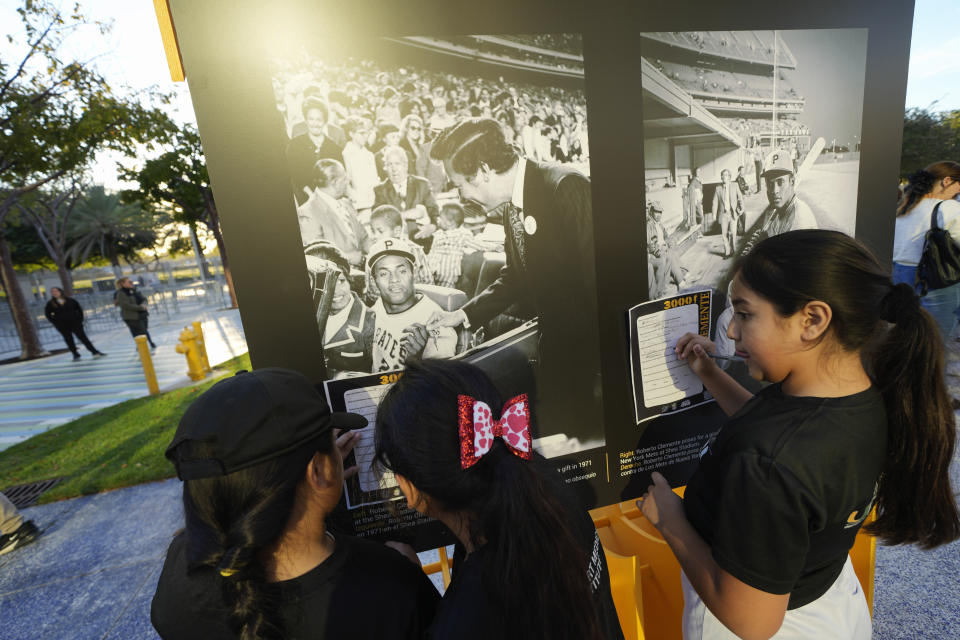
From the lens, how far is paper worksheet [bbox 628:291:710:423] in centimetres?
172

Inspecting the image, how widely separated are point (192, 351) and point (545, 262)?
8.26 meters

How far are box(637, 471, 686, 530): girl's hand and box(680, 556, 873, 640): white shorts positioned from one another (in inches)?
9.8

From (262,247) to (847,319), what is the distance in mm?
1510

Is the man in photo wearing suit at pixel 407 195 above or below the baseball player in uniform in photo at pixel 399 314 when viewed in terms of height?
above

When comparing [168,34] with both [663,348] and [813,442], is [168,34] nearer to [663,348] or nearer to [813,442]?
[663,348]

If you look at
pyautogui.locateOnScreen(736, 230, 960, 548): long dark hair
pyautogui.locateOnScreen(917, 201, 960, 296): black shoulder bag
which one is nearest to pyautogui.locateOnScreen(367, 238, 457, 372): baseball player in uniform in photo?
pyautogui.locateOnScreen(736, 230, 960, 548): long dark hair

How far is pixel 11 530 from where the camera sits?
149 inches

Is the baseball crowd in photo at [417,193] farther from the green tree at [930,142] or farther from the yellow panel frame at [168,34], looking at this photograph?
the green tree at [930,142]

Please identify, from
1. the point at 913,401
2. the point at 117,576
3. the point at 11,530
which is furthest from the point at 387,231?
the point at 11,530

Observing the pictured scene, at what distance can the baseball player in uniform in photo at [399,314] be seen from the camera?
1.39 m

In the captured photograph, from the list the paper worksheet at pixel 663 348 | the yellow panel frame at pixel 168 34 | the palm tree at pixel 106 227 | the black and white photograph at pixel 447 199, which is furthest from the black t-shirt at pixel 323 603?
the palm tree at pixel 106 227

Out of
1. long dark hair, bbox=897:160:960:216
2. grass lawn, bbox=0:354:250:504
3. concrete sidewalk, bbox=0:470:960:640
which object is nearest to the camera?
concrete sidewalk, bbox=0:470:960:640

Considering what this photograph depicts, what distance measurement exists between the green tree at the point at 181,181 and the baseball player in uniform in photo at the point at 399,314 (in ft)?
41.2

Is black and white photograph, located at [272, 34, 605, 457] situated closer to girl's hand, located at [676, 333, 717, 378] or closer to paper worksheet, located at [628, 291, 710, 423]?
paper worksheet, located at [628, 291, 710, 423]
